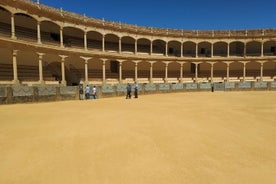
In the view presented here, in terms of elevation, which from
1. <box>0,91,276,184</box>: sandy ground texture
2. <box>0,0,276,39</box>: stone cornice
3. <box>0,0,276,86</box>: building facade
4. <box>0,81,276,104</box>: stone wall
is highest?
<box>0,0,276,39</box>: stone cornice

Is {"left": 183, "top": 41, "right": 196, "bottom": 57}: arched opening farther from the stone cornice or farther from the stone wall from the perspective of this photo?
the stone wall

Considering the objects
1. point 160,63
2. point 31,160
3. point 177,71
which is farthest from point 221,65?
point 31,160

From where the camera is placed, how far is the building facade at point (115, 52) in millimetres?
22125

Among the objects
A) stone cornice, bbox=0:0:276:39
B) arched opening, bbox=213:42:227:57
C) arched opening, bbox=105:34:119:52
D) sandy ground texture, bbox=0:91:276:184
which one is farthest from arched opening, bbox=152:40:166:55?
sandy ground texture, bbox=0:91:276:184

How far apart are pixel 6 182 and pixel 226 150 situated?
4653 millimetres

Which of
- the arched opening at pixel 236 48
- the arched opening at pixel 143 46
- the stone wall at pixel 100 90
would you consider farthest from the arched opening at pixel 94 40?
A: the arched opening at pixel 236 48

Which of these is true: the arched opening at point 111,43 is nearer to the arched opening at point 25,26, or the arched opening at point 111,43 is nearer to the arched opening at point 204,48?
the arched opening at point 25,26

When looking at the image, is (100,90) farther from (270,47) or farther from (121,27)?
(270,47)

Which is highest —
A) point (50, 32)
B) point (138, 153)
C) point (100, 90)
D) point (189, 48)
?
point (189, 48)

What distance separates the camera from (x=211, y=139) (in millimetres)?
5871

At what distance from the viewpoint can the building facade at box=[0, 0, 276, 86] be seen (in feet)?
72.6

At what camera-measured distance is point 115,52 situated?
3083 centimetres

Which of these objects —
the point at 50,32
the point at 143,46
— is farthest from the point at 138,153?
the point at 143,46

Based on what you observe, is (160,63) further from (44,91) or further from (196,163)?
(196,163)
